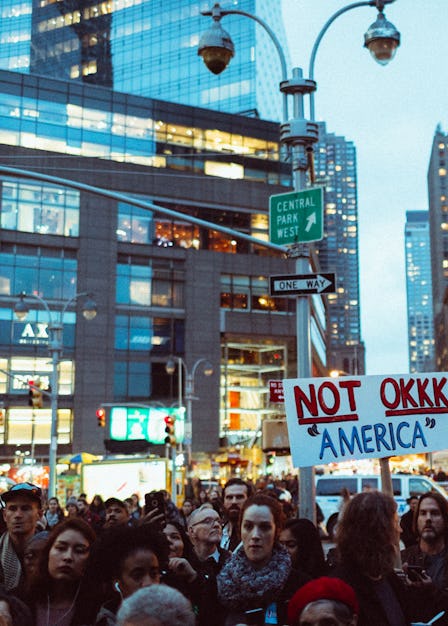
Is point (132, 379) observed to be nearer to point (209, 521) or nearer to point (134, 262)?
point (134, 262)

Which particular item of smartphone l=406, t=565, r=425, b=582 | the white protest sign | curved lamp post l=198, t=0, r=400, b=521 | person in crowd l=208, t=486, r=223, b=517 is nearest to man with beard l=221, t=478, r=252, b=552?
person in crowd l=208, t=486, r=223, b=517

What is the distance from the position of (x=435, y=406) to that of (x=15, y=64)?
106830 millimetres

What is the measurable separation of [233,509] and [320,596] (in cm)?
456

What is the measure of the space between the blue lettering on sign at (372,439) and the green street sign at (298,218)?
455 cm

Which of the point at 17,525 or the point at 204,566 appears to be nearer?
the point at 204,566

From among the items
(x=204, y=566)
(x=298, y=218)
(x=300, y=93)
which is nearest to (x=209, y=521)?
(x=204, y=566)

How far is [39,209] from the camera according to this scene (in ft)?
212

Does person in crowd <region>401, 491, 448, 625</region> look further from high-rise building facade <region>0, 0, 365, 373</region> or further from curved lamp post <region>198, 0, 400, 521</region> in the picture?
high-rise building facade <region>0, 0, 365, 373</region>

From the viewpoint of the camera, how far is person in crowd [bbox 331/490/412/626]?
4219 millimetres

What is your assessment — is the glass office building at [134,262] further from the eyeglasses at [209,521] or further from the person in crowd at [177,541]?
the eyeglasses at [209,521]

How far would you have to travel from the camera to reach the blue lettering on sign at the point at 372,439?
22.1 feet

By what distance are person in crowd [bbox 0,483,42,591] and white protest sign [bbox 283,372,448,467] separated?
7.26ft

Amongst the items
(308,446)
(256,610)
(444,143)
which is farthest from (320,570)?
(444,143)

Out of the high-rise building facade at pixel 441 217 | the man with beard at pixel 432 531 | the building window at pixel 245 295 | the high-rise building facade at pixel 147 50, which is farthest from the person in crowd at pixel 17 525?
the high-rise building facade at pixel 441 217
